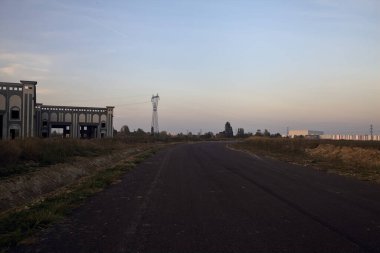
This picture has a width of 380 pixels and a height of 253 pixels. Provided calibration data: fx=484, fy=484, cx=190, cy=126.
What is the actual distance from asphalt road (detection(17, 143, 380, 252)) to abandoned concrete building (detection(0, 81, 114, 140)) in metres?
45.0

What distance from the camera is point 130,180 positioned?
19.5 metres

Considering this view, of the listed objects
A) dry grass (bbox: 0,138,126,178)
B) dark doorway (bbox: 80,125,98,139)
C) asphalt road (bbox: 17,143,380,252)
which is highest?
dark doorway (bbox: 80,125,98,139)

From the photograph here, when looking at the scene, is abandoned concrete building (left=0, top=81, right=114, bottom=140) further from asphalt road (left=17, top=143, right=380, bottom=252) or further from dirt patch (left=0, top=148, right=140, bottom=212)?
asphalt road (left=17, top=143, right=380, bottom=252)

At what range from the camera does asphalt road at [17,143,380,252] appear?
7797mm

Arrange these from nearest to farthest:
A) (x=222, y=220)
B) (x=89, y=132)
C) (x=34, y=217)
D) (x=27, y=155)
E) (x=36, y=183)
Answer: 1. (x=222, y=220)
2. (x=34, y=217)
3. (x=36, y=183)
4. (x=27, y=155)
5. (x=89, y=132)

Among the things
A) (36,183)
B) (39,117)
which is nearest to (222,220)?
(36,183)

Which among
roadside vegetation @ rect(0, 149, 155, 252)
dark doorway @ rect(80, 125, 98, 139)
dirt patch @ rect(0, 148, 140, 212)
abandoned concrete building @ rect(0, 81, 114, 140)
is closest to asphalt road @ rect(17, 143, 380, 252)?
roadside vegetation @ rect(0, 149, 155, 252)

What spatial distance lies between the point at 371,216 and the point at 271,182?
25.6 ft

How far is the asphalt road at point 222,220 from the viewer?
7.80 metres

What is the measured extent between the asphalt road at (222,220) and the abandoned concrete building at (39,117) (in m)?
45.0

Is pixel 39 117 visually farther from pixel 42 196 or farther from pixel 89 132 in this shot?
pixel 42 196

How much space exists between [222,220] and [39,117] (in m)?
73.1

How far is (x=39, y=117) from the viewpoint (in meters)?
78.7

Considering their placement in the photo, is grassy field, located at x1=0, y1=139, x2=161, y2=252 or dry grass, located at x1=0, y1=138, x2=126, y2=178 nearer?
grassy field, located at x1=0, y1=139, x2=161, y2=252
